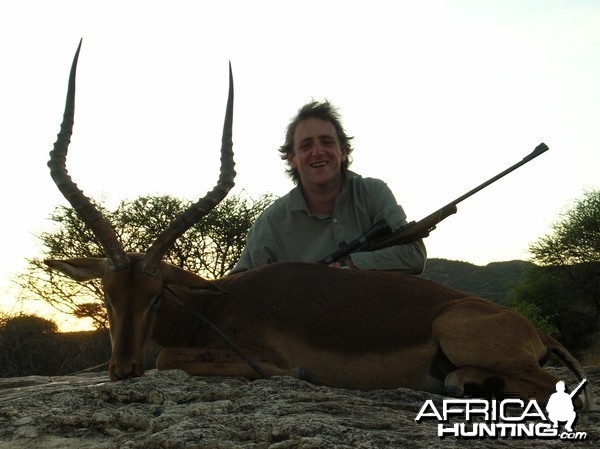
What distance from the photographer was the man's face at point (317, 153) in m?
7.56

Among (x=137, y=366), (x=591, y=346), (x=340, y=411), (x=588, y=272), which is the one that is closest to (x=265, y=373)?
(x=137, y=366)

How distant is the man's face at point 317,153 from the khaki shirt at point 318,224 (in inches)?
7.9

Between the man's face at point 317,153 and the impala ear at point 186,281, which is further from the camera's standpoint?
the man's face at point 317,153

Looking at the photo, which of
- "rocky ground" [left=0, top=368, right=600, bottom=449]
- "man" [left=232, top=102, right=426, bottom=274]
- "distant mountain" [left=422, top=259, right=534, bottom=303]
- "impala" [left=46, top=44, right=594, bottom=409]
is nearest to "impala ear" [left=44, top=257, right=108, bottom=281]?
"impala" [left=46, top=44, right=594, bottom=409]

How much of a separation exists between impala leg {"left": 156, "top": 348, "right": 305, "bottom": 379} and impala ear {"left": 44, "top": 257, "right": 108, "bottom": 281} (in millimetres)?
810

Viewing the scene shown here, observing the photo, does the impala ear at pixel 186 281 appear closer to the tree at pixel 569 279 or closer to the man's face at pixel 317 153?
the man's face at pixel 317 153

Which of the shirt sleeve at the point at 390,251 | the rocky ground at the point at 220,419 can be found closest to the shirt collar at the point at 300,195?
the shirt sleeve at the point at 390,251

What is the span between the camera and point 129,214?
20031 millimetres

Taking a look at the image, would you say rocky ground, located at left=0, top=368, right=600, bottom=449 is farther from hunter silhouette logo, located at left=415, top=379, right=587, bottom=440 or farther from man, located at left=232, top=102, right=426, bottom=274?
man, located at left=232, top=102, right=426, bottom=274

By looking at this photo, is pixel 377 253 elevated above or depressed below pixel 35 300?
below

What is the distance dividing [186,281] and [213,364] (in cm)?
68

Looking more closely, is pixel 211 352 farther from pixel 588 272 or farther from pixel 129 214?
pixel 588 272

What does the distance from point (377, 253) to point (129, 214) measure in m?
14.4

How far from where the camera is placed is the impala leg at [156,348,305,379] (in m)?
4.89
